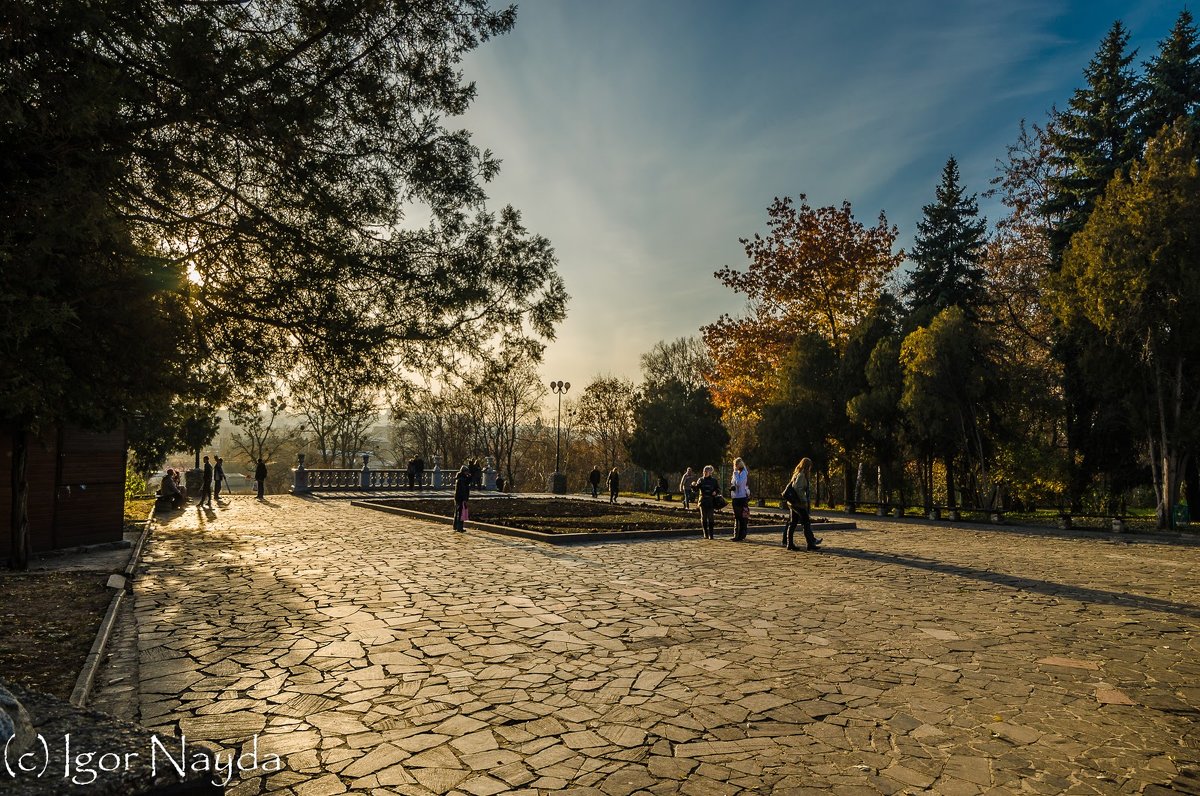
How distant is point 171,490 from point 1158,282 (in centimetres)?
3241

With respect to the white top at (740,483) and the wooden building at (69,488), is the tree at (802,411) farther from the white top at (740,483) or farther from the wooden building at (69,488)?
the wooden building at (69,488)

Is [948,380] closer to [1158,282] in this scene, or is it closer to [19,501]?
[1158,282]

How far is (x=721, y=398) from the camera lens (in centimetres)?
3366

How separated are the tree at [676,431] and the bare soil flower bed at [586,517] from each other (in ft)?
34.1

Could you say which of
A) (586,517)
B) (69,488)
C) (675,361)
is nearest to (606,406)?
(675,361)

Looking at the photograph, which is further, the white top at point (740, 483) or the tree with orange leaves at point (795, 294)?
the tree with orange leaves at point (795, 294)

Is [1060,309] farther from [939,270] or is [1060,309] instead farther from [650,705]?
[650,705]

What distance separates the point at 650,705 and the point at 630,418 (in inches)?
2031

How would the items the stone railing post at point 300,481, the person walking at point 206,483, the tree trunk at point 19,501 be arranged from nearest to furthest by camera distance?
the tree trunk at point 19,501 → the person walking at point 206,483 → the stone railing post at point 300,481

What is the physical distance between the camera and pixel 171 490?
2225 centimetres

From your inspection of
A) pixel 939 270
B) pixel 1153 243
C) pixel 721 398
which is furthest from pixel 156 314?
pixel 939 270

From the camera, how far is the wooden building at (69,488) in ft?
38.0

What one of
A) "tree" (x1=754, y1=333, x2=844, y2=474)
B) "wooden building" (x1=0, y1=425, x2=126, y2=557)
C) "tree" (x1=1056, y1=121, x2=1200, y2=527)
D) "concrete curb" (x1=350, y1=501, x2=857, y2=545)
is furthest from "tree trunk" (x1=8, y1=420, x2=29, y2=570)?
"tree" (x1=1056, y1=121, x2=1200, y2=527)

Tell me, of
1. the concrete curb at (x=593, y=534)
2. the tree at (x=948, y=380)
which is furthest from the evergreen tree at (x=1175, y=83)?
the concrete curb at (x=593, y=534)
